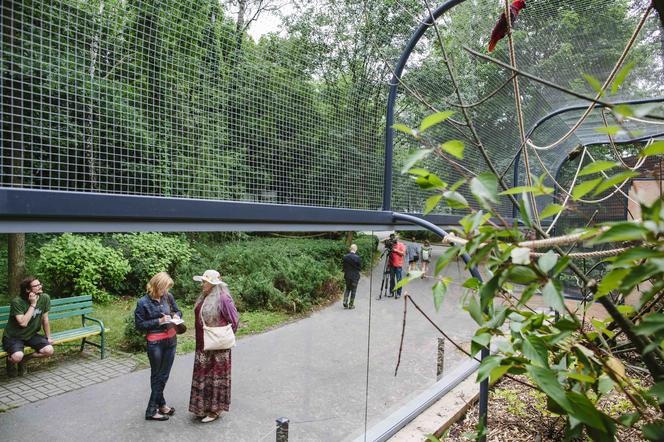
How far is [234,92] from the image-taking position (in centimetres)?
168

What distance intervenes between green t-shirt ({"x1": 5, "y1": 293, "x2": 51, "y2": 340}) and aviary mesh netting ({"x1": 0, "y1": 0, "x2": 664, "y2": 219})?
370 centimetres

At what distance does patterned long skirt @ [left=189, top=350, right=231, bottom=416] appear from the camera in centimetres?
377

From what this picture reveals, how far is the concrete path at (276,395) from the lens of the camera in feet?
11.8

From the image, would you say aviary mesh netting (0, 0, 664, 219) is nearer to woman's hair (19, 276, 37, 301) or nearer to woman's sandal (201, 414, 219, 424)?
woman's sandal (201, 414, 219, 424)

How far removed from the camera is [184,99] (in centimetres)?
153

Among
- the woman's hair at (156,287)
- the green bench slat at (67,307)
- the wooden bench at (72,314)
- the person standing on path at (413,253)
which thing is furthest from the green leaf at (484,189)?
the person standing on path at (413,253)

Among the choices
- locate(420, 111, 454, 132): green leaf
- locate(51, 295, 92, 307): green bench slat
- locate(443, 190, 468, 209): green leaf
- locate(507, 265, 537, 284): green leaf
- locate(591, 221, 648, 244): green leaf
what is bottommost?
locate(51, 295, 92, 307): green bench slat

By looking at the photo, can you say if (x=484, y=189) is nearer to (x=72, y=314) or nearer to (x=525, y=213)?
(x=525, y=213)

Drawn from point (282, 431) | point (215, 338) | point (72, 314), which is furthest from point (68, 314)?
point (282, 431)

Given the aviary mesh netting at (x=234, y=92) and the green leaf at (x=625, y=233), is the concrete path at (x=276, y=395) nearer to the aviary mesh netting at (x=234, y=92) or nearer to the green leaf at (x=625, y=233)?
the aviary mesh netting at (x=234, y=92)

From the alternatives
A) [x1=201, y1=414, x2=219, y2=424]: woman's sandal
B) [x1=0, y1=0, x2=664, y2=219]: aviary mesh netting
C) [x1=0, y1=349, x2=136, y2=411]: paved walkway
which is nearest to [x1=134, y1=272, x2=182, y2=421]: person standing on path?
[x1=201, y1=414, x2=219, y2=424]: woman's sandal

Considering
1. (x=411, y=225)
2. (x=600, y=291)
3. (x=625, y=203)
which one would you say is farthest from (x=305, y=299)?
(x=600, y=291)

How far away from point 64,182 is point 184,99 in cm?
55

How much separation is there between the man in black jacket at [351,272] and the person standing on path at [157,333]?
4.43m
